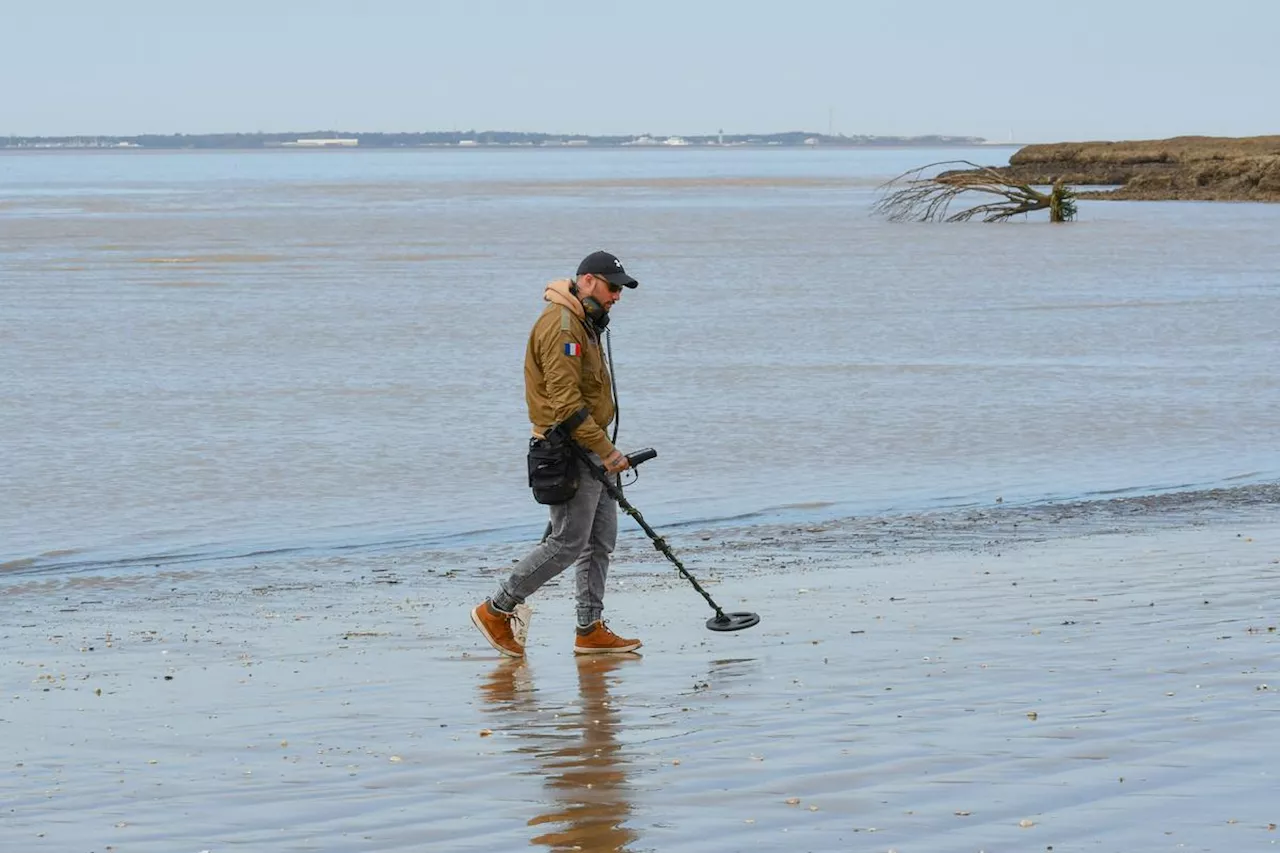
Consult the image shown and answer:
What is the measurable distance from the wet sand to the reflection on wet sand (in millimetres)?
16

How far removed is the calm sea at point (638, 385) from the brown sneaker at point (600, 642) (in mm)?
3325

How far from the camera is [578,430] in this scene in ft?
24.5

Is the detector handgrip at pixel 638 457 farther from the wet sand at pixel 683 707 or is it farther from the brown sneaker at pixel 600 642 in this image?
the wet sand at pixel 683 707

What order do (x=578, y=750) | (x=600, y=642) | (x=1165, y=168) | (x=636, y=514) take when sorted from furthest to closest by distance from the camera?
(x=1165, y=168) < (x=636, y=514) < (x=600, y=642) < (x=578, y=750)

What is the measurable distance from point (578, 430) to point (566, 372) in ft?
0.80

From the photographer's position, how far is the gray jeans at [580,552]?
775cm

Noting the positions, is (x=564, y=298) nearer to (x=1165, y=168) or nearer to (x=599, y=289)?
(x=599, y=289)

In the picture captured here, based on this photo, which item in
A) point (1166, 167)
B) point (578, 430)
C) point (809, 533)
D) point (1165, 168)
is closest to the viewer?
point (578, 430)

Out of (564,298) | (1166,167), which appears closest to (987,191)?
(1166,167)

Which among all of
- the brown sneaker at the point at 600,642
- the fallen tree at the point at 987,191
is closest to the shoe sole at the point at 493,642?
the brown sneaker at the point at 600,642

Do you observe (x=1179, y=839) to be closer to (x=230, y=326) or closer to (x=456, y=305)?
(x=230, y=326)

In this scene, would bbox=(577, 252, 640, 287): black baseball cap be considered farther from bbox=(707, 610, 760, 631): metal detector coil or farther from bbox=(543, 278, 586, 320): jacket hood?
bbox=(707, 610, 760, 631): metal detector coil

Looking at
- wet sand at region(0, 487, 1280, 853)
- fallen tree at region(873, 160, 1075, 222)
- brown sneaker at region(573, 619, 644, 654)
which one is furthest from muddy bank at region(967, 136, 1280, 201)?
brown sneaker at region(573, 619, 644, 654)

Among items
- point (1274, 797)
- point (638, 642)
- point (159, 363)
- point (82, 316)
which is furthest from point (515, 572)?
point (82, 316)
